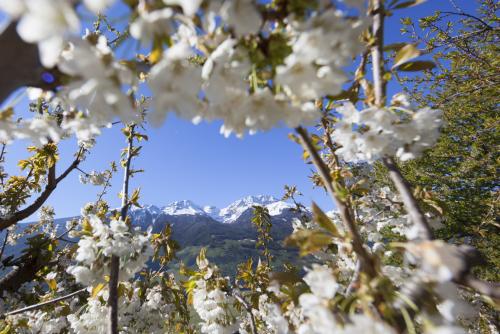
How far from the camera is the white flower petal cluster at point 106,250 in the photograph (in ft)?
6.01

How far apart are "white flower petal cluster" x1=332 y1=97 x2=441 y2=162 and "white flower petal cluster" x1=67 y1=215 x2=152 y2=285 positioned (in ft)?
5.10

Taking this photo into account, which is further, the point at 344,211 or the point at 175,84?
the point at 344,211

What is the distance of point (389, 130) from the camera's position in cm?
103

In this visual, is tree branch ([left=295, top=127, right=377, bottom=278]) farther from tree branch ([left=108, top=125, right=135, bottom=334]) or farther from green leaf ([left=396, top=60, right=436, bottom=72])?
tree branch ([left=108, top=125, right=135, bottom=334])

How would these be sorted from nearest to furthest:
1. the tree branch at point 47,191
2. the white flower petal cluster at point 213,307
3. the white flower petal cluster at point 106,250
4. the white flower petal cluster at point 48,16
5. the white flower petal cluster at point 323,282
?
the white flower petal cluster at point 48,16
the white flower petal cluster at point 323,282
the white flower petal cluster at point 106,250
the white flower petal cluster at point 213,307
the tree branch at point 47,191

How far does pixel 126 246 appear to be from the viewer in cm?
189

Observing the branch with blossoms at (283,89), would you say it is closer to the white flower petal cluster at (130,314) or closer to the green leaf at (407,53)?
the green leaf at (407,53)

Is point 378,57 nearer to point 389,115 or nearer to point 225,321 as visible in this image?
point 389,115

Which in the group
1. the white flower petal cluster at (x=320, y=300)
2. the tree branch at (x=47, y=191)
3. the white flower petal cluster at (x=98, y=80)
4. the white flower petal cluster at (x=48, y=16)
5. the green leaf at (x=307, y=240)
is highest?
the tree branch at (x=47, y=191)

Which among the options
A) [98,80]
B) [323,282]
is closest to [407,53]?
[323,282]

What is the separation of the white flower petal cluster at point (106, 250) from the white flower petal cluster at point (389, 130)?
61.2 inches

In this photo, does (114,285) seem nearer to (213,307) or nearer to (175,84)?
(213,307)

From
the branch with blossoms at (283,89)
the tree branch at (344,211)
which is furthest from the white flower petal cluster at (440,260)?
the tree branch at (344,211)

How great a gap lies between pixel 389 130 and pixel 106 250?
68.4 inches
